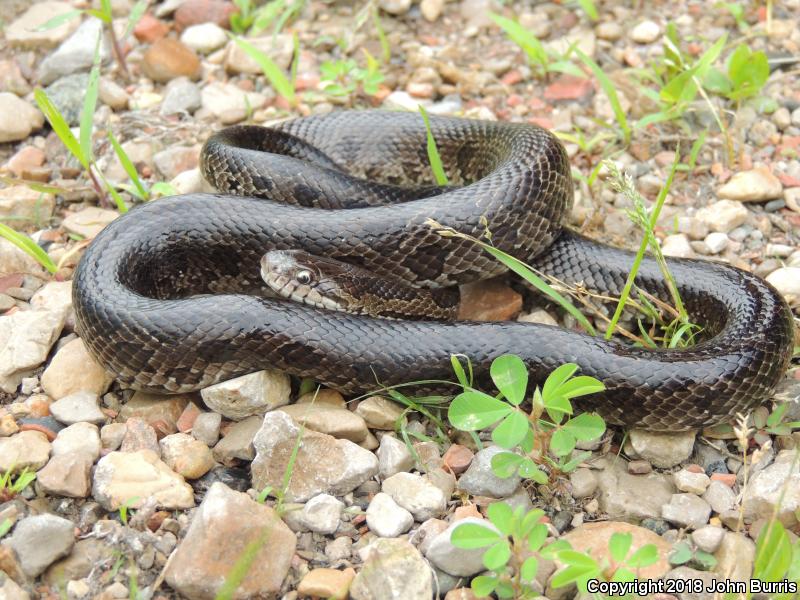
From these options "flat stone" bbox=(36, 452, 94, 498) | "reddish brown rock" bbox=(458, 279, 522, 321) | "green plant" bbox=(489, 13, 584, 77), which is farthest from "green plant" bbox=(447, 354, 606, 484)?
"green plant" bbox=(489, 13, 584, 77)

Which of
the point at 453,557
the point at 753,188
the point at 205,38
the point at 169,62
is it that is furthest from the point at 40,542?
the point at 205,38

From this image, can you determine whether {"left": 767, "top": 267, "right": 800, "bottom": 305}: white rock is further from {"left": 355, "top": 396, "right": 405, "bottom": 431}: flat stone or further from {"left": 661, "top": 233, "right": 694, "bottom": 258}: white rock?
{"left": 355, "top": 396, "right": 405, "bottom": 431}: flat stone

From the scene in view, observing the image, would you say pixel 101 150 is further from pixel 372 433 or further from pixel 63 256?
pixel 372 433

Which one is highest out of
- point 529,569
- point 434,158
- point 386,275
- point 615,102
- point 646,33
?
point 646,33

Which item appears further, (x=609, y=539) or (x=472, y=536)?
(x=609, y=539)

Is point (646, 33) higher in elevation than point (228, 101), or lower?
higher

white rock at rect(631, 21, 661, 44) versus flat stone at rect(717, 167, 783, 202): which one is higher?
white rock at rect(631, 21, 661, 44)

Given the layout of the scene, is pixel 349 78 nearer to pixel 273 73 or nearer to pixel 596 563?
pixel 273 73

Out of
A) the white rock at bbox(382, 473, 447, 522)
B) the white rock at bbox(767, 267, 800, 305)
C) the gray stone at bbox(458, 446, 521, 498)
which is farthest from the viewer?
the white rock at bbox(767, 267, 800, 305)
